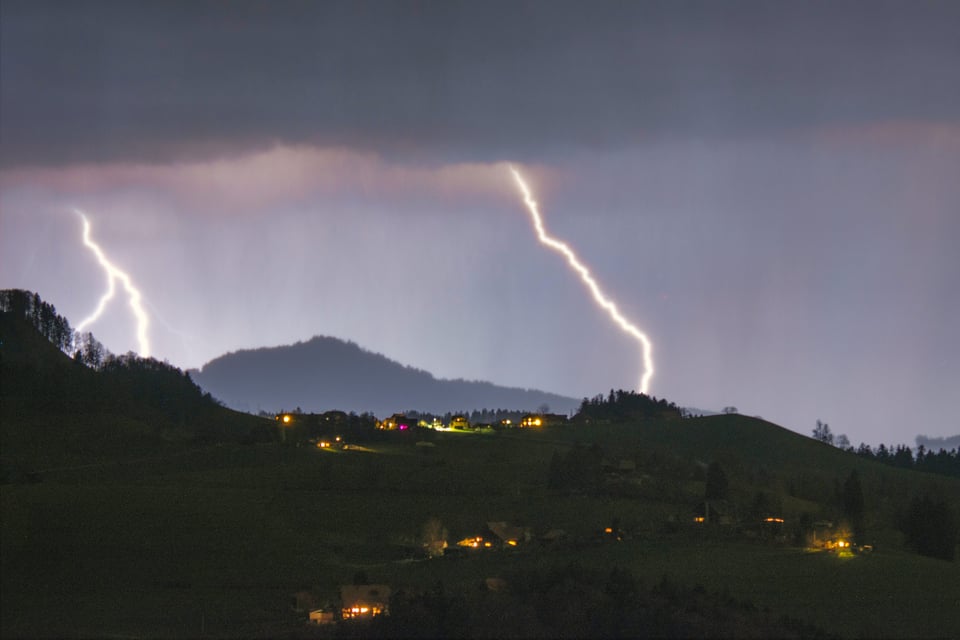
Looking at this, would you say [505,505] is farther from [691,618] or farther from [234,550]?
[691,618]

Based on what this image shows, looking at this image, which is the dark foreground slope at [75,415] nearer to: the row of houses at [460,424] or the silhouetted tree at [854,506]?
the row of houses at [460,424]

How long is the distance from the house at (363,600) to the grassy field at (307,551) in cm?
148

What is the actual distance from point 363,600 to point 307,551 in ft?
40.8

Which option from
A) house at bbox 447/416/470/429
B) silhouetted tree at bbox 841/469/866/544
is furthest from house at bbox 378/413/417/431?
silhouetted tree at bbox 841/469/866/544

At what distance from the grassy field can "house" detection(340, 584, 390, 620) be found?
148 centimetres

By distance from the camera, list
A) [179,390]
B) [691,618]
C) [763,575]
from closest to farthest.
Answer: [691,618]
[763,575]
[179,390]

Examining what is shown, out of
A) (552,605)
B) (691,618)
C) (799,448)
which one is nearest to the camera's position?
(691,618)

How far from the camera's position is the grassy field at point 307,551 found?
48312mm

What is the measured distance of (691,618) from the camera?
4500cm

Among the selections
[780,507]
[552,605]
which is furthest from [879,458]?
[552,605]

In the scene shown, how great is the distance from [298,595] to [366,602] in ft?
8.89

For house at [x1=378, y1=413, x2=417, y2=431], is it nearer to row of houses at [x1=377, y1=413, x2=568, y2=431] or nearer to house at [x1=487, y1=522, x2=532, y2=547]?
row of houses at [x1=377, y1=413, x2=568, y2=431]

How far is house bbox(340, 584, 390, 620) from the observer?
48094mm

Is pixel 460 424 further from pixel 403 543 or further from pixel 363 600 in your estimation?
pixel 363 600
